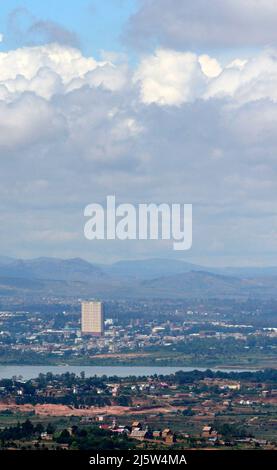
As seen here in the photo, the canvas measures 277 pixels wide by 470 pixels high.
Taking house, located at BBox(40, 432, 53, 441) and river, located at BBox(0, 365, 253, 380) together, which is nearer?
house, located at BBox(40, 432, 53, 441)

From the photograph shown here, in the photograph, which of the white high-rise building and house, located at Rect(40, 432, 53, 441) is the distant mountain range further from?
house, located at Rect(40, 432, 53, 441)

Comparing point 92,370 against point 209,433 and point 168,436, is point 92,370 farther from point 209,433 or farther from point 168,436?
point 168,436

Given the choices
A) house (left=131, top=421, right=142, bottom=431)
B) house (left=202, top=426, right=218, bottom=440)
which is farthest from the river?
house (left=202, top=426, right=218, bottom=440)

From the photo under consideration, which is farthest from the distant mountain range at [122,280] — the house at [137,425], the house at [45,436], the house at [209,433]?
the house at [45,436]

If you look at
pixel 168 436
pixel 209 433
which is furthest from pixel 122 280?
pixel 168 436
